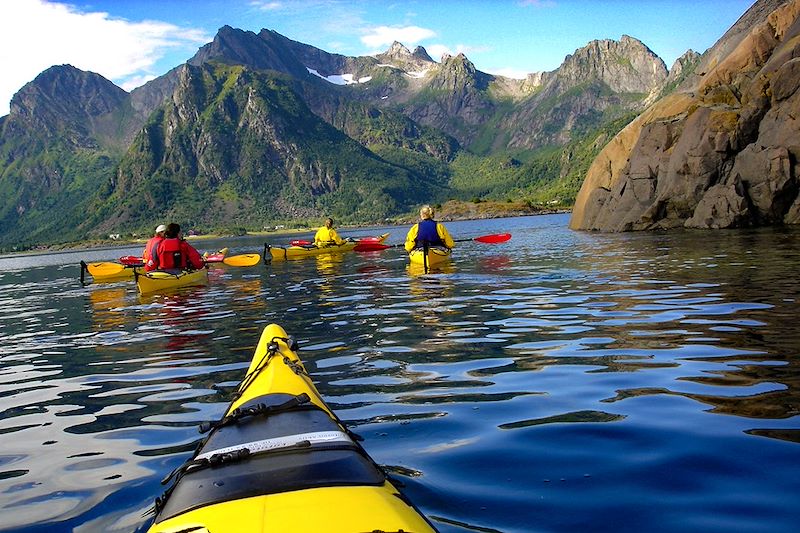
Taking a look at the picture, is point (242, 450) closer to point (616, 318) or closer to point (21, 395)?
point (21, 395)

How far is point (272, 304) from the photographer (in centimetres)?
1831

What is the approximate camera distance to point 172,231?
2316 centimetres

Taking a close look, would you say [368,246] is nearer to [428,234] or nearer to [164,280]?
[428,234]

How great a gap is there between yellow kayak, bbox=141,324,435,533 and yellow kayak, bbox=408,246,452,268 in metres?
19.0

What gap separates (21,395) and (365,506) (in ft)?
27.2

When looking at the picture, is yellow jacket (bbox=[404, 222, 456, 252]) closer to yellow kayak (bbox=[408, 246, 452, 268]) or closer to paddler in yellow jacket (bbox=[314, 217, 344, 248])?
yellow kayak (bbox=[408, 246, 452, 268])

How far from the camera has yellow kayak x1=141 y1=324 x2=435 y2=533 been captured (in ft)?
10.3

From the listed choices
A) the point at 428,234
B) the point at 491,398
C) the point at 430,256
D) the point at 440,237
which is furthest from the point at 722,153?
the point at 491,398

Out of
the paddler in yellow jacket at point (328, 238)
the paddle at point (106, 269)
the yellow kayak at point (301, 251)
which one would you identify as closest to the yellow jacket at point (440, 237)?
the paddler in yellow jacket at point (328, 238)

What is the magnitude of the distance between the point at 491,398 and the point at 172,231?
18238 millimetres

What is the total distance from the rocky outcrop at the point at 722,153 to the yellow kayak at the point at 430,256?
21891mm

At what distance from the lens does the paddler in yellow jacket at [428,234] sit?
24.0m

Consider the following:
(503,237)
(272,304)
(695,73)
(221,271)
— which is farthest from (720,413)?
(695,73)

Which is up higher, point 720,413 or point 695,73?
point 695,73
